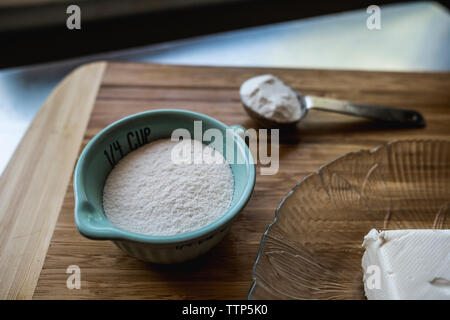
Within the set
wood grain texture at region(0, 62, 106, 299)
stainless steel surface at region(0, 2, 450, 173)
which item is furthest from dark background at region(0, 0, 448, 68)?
wood grain texture at region(0, 62, 106, 299)

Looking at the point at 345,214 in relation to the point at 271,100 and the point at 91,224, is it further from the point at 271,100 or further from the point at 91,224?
the point at 91,224

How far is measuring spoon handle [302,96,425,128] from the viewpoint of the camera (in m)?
0.72

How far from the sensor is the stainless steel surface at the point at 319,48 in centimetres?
118

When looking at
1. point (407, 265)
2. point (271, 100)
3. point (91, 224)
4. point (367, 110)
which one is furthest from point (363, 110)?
point (91, 224)

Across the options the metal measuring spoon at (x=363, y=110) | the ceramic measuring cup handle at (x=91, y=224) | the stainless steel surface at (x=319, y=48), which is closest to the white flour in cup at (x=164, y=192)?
the ceramic measuring cup handle at (x=91, y=224)

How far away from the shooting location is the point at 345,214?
57cm

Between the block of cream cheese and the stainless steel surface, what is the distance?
758 millimetres

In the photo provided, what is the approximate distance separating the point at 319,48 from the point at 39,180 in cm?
102

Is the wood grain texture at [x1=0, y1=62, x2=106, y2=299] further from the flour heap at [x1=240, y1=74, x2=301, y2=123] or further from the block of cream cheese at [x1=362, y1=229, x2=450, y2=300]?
the block of cream cheese at [x1=362, y1=229, x2=450, y2=300]

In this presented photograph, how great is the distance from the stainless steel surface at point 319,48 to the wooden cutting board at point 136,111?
36 centimetres

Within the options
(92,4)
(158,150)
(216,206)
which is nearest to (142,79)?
(158,150)

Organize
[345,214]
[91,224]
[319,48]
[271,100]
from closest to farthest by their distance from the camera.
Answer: [91,224], [345,214], [271,100], [319,48]

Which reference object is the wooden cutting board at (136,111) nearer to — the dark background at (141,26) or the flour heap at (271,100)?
the flour heap at (271,100)

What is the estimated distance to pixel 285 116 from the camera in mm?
678
